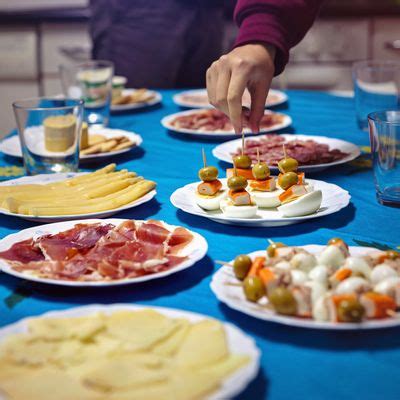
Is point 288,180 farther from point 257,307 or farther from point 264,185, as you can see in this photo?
point 257,307

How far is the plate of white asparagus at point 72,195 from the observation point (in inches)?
51.1

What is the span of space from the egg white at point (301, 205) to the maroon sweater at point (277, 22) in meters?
0.57

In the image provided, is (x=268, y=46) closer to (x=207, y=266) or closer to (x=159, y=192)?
(x=159, y=192)

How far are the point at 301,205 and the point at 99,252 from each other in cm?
38

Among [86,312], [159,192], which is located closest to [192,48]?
[159,192]

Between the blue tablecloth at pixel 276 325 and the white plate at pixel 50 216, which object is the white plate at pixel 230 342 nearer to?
the blue tablecloth at pixel 276 325

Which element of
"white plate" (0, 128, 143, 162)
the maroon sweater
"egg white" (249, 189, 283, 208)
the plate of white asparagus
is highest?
the maroon sweater

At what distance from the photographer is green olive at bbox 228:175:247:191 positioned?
1.27 metres

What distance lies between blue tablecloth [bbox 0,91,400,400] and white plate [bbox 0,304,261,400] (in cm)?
4

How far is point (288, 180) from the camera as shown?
1.29m

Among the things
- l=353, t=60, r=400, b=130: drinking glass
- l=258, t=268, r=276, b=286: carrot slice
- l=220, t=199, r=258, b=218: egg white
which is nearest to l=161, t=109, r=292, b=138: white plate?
l=353, t=60, r=400, b=130: drinking glass

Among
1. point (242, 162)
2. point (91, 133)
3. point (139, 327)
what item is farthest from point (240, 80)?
point (139, 327)

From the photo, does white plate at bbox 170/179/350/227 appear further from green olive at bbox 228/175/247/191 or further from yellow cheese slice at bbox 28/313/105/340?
yellow cheese slice at bbox 28/313/105/340

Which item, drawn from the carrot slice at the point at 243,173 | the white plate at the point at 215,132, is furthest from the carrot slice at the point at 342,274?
the white plate at the point at 215,132
